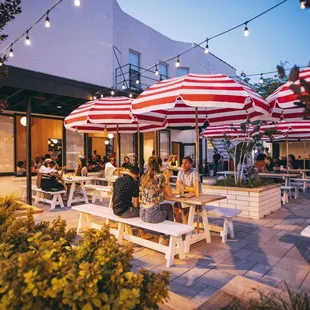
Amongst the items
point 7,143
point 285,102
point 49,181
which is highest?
point 285,102

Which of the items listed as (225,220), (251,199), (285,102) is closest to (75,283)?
(285,102)

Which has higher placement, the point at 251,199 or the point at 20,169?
the point at 20,169

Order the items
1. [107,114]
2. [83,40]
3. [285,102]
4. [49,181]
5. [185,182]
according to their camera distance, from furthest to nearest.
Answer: [83,40], [49,181], [185,182], [107,114], [285,102]

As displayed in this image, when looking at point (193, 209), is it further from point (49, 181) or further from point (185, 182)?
point (49, 181)

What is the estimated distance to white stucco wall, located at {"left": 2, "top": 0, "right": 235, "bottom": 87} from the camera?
1105 cm

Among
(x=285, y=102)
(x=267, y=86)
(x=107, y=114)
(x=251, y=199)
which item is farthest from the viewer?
(x=267, y=86)

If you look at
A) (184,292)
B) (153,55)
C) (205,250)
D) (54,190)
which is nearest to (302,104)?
→ (184,292)

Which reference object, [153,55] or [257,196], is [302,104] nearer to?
[257,196]

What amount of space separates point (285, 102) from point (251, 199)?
300cm

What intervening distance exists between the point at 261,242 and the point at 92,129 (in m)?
5.11

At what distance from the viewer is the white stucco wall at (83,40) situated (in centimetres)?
1105

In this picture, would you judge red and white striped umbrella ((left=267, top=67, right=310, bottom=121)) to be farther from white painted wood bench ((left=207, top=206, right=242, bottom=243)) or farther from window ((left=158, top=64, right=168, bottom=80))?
window ((left=158, top=64, right=168, bottom=80))

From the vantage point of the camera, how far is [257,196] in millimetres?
6004

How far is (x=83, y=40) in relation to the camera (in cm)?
1306
